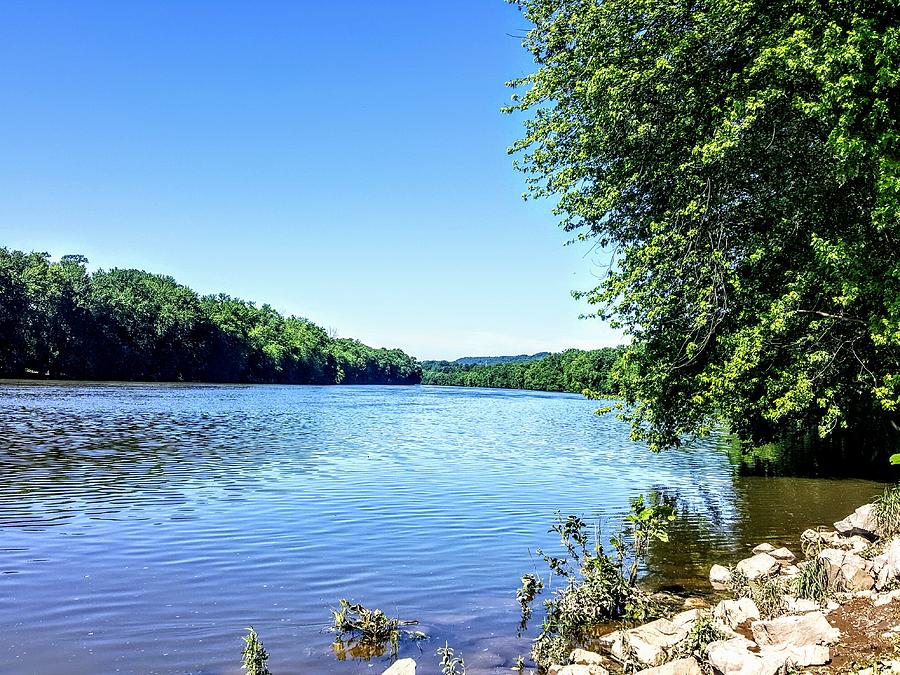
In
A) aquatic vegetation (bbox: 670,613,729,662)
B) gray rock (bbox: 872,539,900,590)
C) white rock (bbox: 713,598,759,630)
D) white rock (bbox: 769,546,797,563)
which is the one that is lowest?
white rock (bbox: 769,546,797,563)

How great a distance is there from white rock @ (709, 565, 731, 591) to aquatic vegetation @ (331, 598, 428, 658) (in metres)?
5.04

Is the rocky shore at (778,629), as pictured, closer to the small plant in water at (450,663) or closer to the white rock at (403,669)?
the white rock at (403,669)

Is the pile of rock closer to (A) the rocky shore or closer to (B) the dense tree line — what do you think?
(A) the rocky shore

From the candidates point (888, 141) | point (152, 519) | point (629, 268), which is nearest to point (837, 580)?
point (888, 141)

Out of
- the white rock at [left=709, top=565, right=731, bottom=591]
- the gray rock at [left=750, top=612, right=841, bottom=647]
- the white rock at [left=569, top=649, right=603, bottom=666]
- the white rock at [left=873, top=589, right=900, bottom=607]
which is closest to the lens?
the gray rock at [left=750, top=612, right=841, bottom=647]

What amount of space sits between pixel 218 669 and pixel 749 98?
1556cm

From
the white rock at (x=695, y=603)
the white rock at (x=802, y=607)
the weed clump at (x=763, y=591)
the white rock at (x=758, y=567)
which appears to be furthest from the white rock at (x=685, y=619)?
the white rock at (x=758, y=567)

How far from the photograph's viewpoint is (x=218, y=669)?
7.97 meters

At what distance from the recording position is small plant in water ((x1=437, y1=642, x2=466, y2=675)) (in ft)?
24.5

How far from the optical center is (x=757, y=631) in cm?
755

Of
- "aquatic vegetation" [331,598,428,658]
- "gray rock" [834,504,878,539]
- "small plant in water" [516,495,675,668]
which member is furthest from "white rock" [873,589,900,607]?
"aquatic vegetation" [331,598,428,658]

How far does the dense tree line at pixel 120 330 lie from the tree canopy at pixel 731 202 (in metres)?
95.6

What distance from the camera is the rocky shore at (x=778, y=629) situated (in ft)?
20.7

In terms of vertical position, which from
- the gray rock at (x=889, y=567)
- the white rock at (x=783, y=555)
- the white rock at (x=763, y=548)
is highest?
the gray rock at (x=889, y=567)
